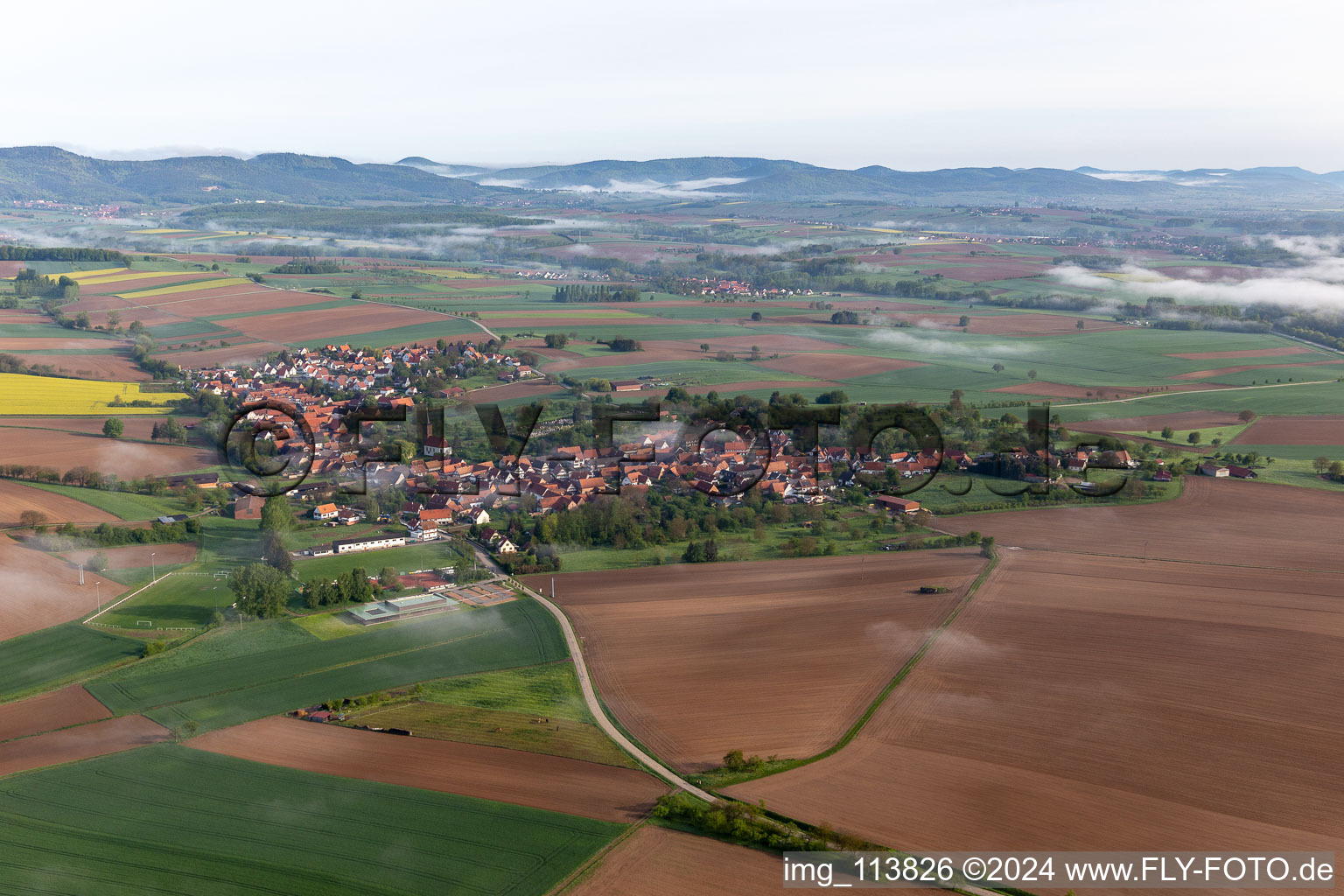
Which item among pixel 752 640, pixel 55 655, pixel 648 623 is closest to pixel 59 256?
pixel 55 655

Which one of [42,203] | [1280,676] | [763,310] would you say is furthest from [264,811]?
[42,203]

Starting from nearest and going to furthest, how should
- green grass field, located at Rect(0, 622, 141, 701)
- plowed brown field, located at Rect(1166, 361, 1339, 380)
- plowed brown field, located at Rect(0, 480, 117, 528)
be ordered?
green grass field, located at Rect(0, 622, 141, 701) → plowed brown field, located at Rect(0, 480, 117, 528) → plowed brown field, located at Rect(1166, 361, 1339, 380)

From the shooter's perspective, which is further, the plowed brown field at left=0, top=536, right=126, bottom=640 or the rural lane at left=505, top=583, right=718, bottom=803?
the plowed brown field at left=0, top=536, right=126, bottom=640

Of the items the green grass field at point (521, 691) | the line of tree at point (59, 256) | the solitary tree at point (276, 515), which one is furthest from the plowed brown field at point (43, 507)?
the line of tree at point (59, 256)

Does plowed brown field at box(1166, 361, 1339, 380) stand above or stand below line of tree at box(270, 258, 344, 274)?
below

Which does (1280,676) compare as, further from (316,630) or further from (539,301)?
(539,301)

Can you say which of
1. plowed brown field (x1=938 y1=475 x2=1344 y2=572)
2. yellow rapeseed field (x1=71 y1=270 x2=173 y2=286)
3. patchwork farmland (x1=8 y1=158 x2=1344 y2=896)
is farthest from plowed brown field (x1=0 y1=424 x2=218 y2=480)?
yellow rapeseed field (x1=71 y1=270 x2=173 y2=286)

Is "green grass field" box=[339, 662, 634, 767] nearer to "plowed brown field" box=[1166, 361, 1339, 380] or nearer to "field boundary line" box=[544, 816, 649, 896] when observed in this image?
"field boundary line" box=[544, 816, 649, 896]

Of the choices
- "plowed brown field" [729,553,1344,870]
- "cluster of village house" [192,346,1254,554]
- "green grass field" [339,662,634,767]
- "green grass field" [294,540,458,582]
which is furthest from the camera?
"cluster of village house" [192,346,1254,554]

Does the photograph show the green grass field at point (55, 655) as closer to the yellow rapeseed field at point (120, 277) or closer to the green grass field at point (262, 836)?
the green grass field at point (262, 836)

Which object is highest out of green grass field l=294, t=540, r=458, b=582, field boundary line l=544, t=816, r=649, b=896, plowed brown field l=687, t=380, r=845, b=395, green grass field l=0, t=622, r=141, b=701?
plowed brown field l=687, t=380, r=845, b=395
